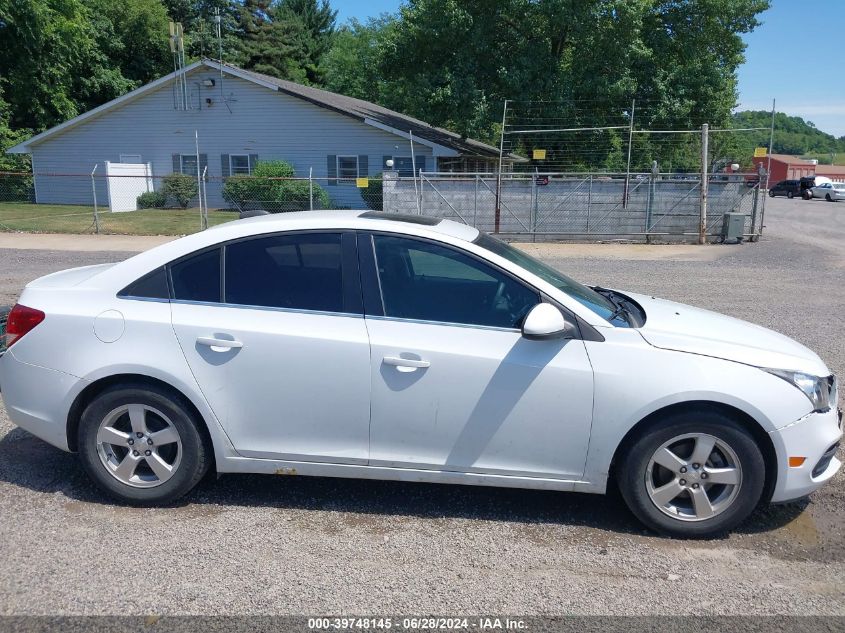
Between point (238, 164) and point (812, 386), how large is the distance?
2880 centimetres

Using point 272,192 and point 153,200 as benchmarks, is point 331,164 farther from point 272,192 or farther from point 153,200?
point 153,200

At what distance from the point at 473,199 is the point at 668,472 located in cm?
1828

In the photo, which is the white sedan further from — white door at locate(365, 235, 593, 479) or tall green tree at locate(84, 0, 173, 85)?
tall green tree at locate(84, 0, 173, 85)

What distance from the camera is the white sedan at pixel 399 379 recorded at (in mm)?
3787

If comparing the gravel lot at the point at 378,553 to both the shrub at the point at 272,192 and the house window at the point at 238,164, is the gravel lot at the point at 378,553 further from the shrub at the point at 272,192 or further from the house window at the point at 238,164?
the house window at the point at 238,164

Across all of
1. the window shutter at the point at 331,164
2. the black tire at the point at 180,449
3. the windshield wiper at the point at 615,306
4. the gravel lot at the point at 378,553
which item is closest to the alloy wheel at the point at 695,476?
the gravel lot at the point at 378,553

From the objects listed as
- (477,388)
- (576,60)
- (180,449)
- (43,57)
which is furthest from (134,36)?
(477,388)

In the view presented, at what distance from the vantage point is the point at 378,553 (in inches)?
146

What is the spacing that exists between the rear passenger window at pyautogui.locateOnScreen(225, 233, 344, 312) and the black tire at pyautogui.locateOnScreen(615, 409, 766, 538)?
1774mm

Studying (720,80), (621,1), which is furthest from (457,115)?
(720,80)

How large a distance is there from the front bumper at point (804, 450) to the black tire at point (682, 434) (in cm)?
10

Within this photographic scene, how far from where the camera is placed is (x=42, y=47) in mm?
37188

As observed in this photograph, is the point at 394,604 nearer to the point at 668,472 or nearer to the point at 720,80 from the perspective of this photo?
the point at 668,472

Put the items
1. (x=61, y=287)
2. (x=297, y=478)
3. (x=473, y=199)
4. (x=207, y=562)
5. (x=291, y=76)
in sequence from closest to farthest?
(x=207, y=562), (x=61, y=287), (x=297, y=478), (x=473, y=199), (x=291, y=76)
